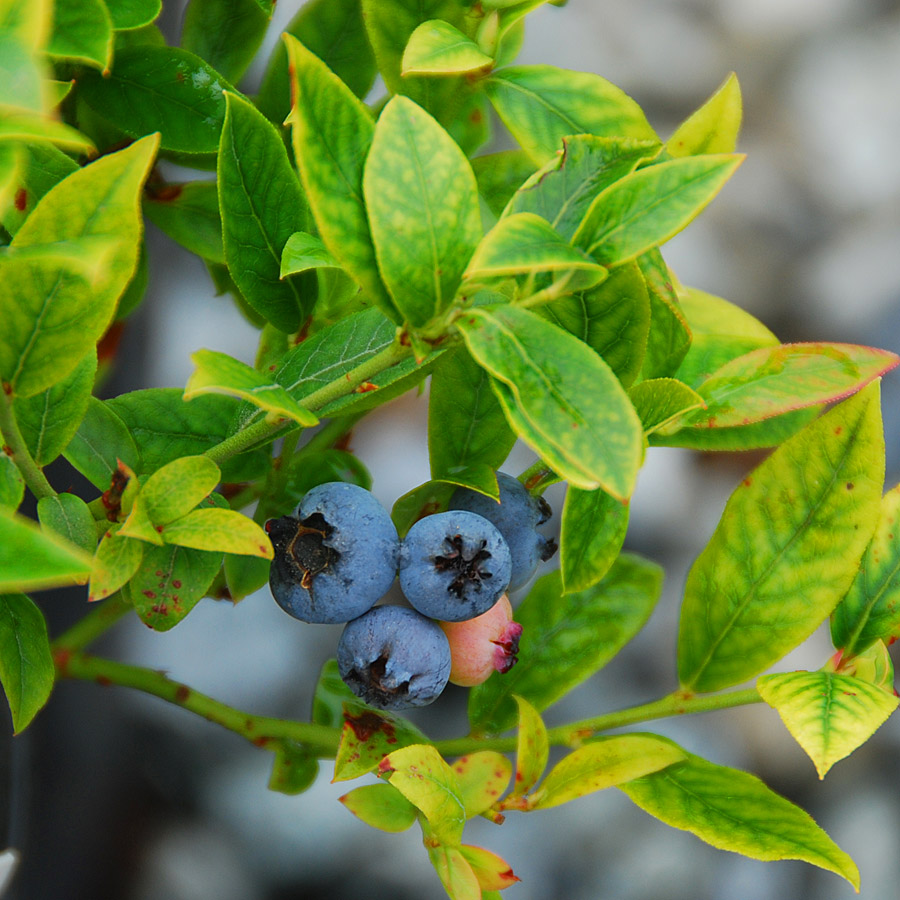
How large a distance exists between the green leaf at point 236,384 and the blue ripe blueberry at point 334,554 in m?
0.10

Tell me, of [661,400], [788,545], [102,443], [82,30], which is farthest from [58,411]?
[788,545]

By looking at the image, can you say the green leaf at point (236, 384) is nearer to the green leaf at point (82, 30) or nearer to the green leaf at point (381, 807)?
the green leaf at point (82, 30)

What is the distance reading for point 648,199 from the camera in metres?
0.33

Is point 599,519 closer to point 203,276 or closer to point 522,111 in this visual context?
point 522,111

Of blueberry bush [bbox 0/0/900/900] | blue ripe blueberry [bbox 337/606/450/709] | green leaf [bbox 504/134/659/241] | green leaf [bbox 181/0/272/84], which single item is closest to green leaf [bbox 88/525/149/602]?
blueberry bush [bbox 0/0/900/900]

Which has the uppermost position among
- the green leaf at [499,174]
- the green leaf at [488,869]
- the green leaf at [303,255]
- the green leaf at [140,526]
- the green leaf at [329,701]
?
the green leaf at [499,174]

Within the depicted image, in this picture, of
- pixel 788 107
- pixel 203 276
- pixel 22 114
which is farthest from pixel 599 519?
pixel 788 107

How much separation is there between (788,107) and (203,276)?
2.45 ft

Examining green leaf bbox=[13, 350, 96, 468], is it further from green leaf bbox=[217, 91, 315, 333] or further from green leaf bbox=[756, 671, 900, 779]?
green leaf bbox=[756, 671, 900, 779]

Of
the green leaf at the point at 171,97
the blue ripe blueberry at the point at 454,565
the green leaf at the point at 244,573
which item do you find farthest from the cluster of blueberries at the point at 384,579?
the green leaf at the point at 171,97

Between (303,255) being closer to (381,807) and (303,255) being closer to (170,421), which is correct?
(170,421)

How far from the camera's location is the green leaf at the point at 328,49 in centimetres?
55

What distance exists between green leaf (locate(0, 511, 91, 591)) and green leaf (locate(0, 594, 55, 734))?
0.18 meters

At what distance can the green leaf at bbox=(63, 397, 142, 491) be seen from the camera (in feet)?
1.44
